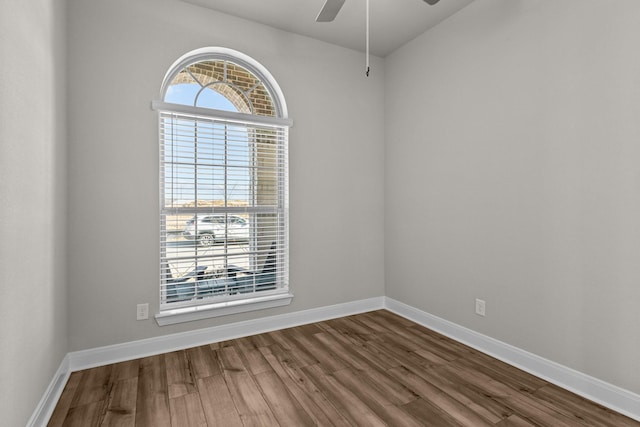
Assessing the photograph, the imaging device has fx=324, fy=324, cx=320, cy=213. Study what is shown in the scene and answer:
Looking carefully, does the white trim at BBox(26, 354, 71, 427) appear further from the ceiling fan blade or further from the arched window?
the ceiling fan blade

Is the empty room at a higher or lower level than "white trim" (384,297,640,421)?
higher

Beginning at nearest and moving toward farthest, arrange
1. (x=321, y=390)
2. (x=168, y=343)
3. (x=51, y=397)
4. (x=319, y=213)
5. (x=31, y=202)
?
(x=31, y=202), (x=51, y=397), (x=321, y=390), (x=168, y=343), (x=319, y=213)

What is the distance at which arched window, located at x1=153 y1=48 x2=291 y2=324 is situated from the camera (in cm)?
264

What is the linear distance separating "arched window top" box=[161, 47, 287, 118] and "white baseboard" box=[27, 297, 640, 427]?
1934mm

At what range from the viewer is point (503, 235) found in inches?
95.7

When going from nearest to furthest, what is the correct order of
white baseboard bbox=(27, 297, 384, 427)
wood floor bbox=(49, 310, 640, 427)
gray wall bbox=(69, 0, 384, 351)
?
1. wood floor bbox=(49, 310, 640, 427)
2. white baseboard bbox=(27, 297, 384, 427)
3. gray wall bbox=(69, 0, 384, 351)

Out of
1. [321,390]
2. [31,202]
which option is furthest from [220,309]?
[31,202]

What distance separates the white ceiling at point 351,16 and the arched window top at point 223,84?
0.37 m

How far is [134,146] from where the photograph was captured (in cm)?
245

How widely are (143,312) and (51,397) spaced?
73 centimetres

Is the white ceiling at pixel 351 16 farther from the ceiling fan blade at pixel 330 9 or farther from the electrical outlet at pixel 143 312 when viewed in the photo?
the electrical outlet at pixel 143 312

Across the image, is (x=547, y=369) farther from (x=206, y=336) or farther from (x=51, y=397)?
(x=51, y=397)

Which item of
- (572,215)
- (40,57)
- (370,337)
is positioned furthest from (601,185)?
(40,57)

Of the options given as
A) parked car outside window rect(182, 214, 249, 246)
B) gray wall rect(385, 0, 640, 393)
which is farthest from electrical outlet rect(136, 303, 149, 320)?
gray wall rect(385, 0, 640, 393)
